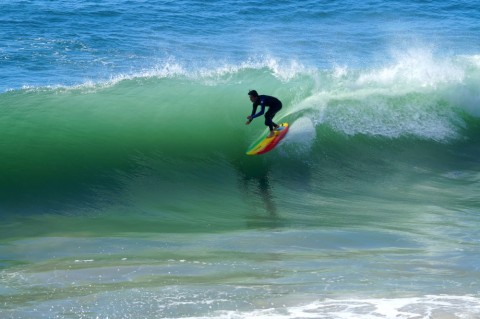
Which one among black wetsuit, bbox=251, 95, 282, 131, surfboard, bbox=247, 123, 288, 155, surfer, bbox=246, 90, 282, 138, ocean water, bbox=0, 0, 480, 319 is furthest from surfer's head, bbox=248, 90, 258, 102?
ocean water, bbox=0, 0, 480, 319

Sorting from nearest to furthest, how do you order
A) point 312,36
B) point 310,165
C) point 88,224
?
point 88,224, point 310,165, point 312,36

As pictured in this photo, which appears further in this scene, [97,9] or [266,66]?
[97,9]

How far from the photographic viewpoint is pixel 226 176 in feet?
44.8

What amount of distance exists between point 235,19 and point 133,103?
1115cm

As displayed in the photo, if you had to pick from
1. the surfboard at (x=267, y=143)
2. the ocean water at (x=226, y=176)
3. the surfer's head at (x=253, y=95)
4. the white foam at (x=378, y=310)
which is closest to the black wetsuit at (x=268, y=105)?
the surfer's head at (x=253, y=95)

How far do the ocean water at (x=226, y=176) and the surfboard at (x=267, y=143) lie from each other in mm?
139

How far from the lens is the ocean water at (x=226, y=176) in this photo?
26.1 feet

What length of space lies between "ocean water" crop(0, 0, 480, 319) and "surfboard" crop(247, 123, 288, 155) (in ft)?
0.46

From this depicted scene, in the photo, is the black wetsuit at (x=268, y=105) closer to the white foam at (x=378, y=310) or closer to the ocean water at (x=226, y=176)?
the ocean water at (x=226, y=176)

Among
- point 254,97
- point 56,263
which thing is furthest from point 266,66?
point 56,263

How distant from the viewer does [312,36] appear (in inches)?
982

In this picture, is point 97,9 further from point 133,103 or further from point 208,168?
point 208,168

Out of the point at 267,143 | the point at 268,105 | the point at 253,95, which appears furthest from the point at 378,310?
the point at 267,143

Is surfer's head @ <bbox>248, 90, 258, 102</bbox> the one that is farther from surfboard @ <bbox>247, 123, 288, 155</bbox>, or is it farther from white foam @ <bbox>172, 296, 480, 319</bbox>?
white foam @ <bbox>172, 296, 480, 319</bbox>
